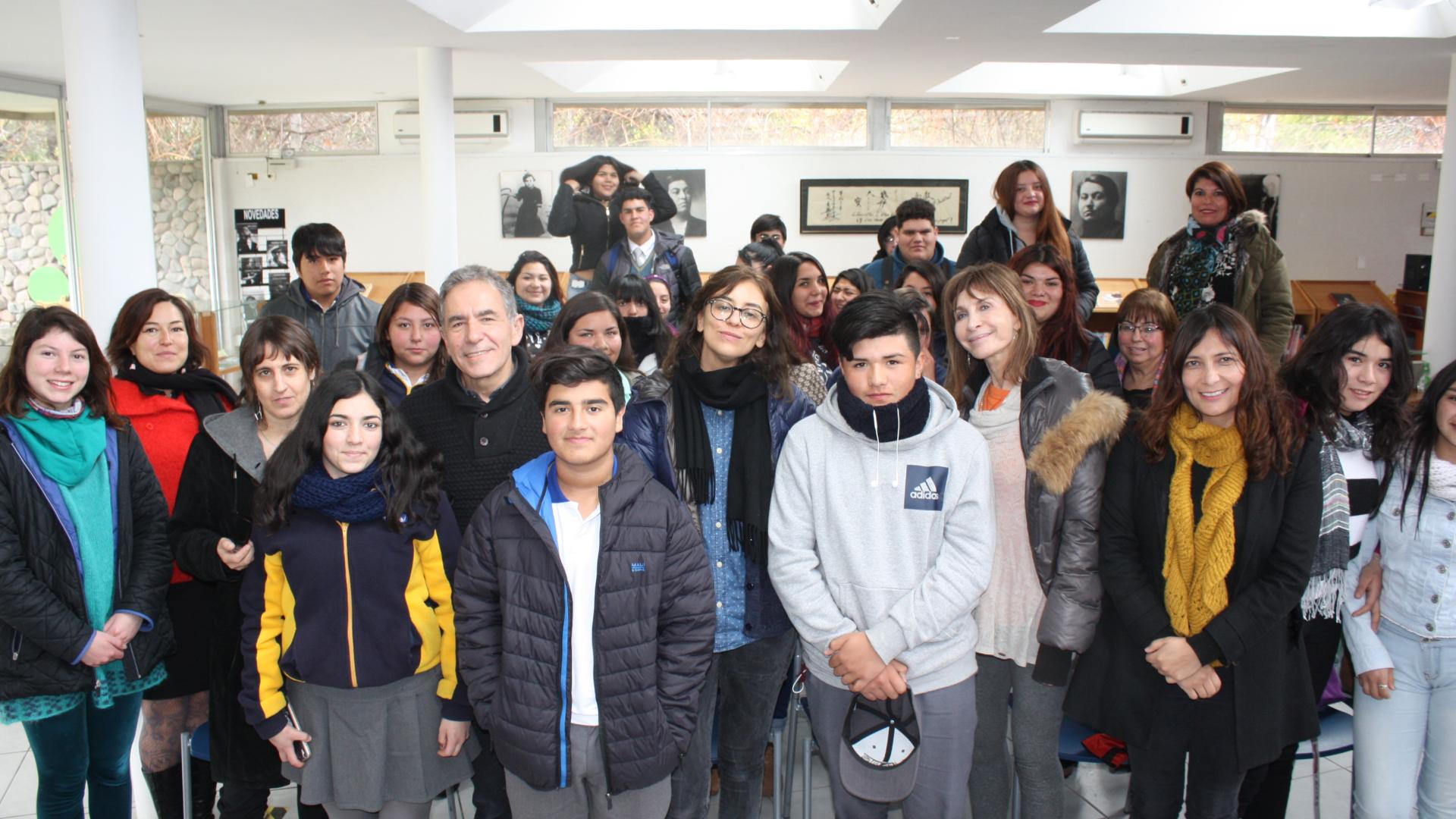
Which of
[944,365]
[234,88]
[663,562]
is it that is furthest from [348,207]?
[663,562]

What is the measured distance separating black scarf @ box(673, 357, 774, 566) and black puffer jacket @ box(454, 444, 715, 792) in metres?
0.21

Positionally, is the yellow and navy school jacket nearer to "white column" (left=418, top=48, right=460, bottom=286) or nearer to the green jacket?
the green jacket

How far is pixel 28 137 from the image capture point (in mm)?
8430

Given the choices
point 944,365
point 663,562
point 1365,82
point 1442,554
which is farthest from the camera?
point 1365,82

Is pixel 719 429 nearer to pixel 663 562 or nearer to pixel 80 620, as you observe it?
pixel 663 562

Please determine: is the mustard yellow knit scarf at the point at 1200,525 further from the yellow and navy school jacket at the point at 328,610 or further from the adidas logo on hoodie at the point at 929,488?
the yellow and navy school jacket at the point at 328,610

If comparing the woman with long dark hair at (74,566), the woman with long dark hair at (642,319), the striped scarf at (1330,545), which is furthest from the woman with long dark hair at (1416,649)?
the woman with long dark hair at (74,566)

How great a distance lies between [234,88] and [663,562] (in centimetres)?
1023

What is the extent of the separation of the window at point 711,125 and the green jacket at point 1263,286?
7656 mm

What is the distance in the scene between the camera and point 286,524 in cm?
208

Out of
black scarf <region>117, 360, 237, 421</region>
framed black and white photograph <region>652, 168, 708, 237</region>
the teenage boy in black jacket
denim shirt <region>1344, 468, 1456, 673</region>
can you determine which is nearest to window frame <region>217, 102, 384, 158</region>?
framed black and white photograph <region>652, 168, 708, 237</region>

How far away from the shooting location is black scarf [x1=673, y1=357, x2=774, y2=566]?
2262 mm

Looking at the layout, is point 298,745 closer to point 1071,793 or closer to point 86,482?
point 86,482

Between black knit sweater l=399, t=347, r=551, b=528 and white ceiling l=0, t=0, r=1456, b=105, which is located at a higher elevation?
white ceiling l=0, t=0, r=1456, b=105
